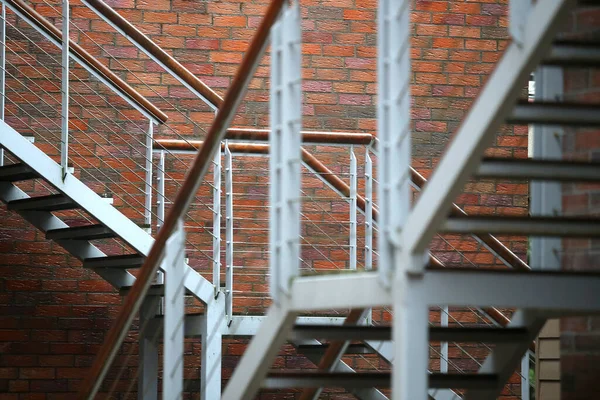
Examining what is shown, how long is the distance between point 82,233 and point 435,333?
279 centimetres

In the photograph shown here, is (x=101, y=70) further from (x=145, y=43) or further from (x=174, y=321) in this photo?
(x=174, y=321)

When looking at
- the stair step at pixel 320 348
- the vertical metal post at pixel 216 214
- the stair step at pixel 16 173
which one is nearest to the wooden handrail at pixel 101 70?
the vertical metal post at pixel 216 214

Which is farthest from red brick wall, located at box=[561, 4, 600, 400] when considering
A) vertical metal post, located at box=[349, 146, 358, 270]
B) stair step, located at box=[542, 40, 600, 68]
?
vertical metal post, located at box=[349, 146, 358, 270]

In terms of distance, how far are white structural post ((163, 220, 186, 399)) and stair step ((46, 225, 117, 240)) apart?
1.78m

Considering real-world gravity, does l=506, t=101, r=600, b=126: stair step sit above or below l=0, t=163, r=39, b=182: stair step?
below

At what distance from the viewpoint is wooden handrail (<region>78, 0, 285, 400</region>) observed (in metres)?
2.92

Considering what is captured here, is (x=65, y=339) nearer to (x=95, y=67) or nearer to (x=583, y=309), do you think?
(x=95, y=67)

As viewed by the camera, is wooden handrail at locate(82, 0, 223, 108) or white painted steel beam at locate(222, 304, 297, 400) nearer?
white painted steel beam at locate(222, 304, 297, 400)

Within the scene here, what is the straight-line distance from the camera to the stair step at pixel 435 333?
10.1 feet

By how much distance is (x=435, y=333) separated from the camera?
121 inches

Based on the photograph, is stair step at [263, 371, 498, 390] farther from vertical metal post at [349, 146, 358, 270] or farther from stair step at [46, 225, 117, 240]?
stair step at [46, 225, 117, 240]

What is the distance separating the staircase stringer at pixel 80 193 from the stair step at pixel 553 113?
283 cm

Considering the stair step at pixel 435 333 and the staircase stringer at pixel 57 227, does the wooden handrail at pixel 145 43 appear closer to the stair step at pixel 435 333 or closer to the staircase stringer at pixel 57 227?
the staircase stringer at pixel 57 227

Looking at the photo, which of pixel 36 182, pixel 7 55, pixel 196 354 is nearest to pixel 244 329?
pixel 196 354
